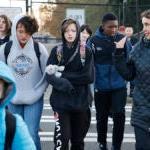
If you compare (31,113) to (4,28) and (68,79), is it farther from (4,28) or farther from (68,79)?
(4,28)

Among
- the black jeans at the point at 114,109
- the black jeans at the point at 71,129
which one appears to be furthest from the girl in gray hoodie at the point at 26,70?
the black jeans at the point at 114,109

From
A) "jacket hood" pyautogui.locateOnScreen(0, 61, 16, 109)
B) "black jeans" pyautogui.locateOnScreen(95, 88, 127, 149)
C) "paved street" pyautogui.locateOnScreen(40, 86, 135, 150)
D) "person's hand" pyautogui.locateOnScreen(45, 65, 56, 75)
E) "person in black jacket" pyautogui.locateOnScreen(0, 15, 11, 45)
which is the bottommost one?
"paved street" pyautogui.locateOnScreen(40, 86, 135, 150)

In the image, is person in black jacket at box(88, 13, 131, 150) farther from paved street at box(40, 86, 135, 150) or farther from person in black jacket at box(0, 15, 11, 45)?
person in black jacket at box(0, 15, 11, 45)

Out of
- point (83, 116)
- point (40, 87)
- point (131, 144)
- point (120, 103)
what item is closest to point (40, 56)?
point (40, 87)

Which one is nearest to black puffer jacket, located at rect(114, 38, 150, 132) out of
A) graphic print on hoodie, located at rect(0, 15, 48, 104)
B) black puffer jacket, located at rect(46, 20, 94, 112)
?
black puffer jacket, located at rect(46, 20, 94, 112)

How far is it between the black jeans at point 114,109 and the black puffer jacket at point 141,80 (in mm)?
2014

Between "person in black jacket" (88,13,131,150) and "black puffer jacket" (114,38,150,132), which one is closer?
"black puffer jacket" (114,38,150,132)

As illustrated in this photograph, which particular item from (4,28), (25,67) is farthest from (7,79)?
(4,28)

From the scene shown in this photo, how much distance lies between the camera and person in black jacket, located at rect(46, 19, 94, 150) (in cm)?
605

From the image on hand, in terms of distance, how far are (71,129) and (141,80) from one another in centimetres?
127

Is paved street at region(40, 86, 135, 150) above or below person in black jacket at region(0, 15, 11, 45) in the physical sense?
below

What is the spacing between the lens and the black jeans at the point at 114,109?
24.2 feet

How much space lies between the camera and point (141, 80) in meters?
5.26

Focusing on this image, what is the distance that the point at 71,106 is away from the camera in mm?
6059
